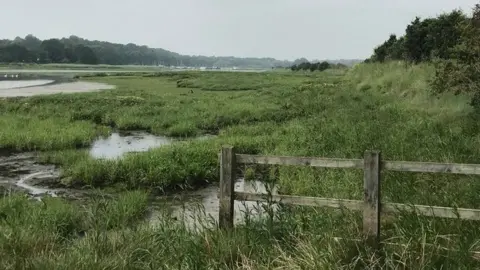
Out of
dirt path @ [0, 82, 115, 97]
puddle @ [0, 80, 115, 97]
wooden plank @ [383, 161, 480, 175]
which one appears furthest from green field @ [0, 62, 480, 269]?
puddle @ [0, 80, 115, 97]

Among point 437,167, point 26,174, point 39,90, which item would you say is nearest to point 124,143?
point 26,174

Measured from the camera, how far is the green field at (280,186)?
252 inches

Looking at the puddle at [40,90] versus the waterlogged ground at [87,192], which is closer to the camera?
the waterlogged ground at [87,192]

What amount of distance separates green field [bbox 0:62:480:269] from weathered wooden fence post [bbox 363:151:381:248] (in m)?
0.17

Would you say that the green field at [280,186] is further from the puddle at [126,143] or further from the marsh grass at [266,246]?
the puddle at [126,143]

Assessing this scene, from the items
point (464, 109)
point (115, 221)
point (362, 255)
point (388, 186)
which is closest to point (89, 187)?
point (115, 221)

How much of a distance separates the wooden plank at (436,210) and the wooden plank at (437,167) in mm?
485

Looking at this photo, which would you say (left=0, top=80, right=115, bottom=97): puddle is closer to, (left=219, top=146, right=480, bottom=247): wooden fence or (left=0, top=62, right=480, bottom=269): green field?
(left=0, top=62, right=480, bottom=269): green field

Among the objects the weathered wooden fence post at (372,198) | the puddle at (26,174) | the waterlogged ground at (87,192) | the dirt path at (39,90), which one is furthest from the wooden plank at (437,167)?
the dirt path at (39,90)

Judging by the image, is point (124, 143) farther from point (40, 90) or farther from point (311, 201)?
point (40, 90)

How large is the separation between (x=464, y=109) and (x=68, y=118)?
20.3 meters

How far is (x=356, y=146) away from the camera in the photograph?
1373 cm

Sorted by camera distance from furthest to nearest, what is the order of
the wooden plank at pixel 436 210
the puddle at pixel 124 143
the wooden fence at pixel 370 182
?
the puddle at pixel 124 143
the wooden fence at pixel 370 182
the wooden plank at pixel 436 210

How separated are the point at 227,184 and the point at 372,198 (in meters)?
2.23
